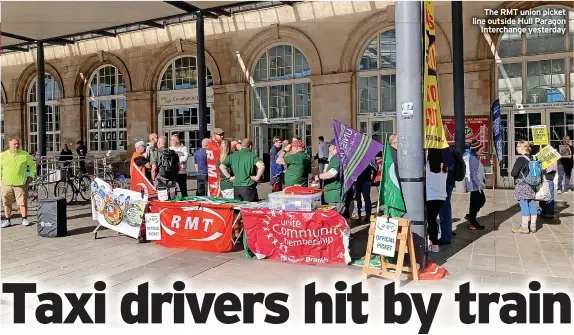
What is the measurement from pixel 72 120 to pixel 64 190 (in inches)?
457

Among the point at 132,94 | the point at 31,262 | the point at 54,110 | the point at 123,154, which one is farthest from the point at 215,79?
the point at 31,262

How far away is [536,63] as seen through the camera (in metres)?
14.9

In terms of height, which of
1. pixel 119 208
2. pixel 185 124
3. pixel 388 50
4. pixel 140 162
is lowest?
pixel 119 208

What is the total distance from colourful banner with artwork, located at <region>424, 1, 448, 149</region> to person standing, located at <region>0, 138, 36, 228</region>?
7.79 metres

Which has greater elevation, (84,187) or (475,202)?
(84,187)

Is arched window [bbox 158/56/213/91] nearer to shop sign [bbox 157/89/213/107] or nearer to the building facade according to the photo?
the building facade

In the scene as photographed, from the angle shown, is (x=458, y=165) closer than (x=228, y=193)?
Yes

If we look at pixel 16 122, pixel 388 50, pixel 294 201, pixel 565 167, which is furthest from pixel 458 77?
pixel 16 122

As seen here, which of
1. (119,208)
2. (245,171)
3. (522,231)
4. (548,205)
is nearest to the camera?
(245,171)

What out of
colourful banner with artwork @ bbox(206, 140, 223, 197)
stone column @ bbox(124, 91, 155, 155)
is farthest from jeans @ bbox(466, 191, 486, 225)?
stone column @ bbox(124, 91, 155, 155)

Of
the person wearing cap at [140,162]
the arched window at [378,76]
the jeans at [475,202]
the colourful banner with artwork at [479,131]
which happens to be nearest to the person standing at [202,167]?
the person wearing cap at [140,162]

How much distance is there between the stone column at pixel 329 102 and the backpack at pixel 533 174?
359 inches

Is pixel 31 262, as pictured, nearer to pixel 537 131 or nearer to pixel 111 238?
pixel 111 238

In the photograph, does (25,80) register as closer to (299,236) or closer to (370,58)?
(370,58)
